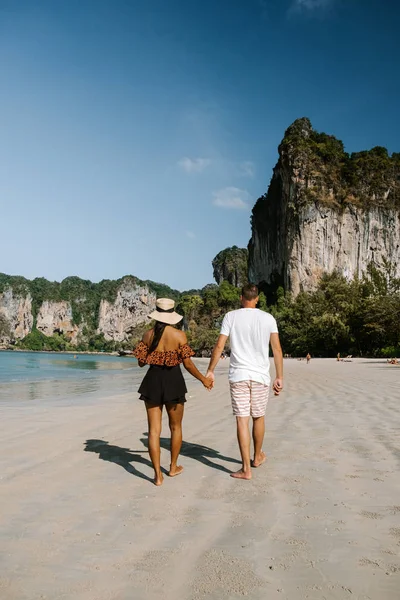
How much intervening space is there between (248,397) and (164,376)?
2.87ft

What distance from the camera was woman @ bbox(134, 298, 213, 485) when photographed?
4.31m

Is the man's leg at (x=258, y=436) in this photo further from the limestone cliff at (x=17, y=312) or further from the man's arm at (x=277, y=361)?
the limestone cliff at (x=17, y=312)

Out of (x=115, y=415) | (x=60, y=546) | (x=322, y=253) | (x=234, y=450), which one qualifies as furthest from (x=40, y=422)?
(x=322, y=253)

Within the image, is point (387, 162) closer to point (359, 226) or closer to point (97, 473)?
point (359, 226)

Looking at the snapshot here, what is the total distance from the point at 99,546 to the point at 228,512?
1.03 m

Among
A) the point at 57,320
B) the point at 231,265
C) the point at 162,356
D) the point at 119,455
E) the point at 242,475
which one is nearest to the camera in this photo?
the point at 242,475

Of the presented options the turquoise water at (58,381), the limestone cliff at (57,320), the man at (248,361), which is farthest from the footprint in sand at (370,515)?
the limestone cliff at (57,320)

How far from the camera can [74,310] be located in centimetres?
19712

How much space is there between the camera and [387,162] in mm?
72625

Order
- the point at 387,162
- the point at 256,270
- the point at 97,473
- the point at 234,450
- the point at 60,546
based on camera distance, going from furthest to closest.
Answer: the point at 256,270 → the point at 387,162 → the point at 234,450 → the point at 97,473 → the point at 60,546

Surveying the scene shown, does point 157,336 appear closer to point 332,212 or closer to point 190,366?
point 190,366

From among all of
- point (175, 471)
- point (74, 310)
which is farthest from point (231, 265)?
point (175, 471)

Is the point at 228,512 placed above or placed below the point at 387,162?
below

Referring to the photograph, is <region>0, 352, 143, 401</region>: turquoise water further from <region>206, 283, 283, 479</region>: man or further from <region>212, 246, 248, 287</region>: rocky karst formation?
<region>212, 246, 248, 287</region>: rocky karst formation
